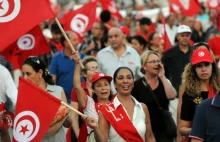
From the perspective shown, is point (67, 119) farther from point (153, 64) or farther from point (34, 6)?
point (153, 64)

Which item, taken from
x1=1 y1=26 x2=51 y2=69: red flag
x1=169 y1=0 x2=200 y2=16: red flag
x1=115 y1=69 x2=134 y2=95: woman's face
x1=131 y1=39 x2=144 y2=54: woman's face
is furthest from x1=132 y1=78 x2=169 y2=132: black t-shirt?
x1=169 y1=0 x2=200 y2=16: red flag

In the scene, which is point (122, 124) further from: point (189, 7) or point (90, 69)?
point (189, 7)

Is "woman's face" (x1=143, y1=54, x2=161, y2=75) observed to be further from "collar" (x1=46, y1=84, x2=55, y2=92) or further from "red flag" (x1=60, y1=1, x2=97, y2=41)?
"red flag" (x1=60, y1=1, x2=97, y2=41)

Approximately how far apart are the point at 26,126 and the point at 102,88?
1685mm

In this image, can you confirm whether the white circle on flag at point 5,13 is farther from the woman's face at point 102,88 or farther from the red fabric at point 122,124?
the red fabric at point 122,124

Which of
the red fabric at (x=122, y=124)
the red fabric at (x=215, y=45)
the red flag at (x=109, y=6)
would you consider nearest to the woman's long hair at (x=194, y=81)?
the red fabric at (x=122, y=124)

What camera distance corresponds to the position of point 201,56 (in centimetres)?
898

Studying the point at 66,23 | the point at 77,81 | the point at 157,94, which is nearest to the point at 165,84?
the point at 157,94

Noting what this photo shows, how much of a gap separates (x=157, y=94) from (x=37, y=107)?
8.92 feet

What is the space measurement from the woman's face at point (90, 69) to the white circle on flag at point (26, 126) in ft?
8.68

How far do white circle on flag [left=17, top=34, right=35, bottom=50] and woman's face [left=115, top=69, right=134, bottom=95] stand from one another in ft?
11.7

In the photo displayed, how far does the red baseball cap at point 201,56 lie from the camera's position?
29.3 ft

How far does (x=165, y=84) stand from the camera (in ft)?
35.4

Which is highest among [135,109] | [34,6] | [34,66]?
[34,6]
